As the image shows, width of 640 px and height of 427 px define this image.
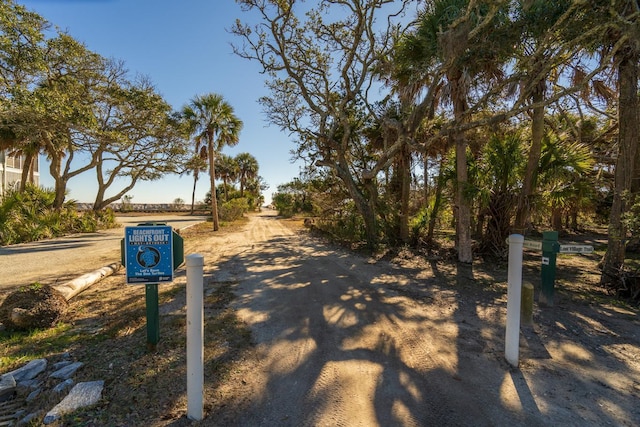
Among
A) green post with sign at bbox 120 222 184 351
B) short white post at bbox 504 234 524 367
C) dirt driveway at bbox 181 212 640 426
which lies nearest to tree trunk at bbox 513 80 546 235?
dirt driveway at bbox 181 212 640 426

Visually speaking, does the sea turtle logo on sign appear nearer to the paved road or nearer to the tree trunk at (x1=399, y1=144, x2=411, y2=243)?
the paved road

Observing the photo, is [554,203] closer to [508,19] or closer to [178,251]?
[508,19]

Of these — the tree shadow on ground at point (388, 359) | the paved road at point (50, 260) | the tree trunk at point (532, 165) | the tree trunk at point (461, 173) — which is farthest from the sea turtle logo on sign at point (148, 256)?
the tree trunk at point (532, 165)

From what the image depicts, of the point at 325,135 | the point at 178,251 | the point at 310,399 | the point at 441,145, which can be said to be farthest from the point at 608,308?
the point at 325,135

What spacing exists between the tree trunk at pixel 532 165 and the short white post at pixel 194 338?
870 centimetres

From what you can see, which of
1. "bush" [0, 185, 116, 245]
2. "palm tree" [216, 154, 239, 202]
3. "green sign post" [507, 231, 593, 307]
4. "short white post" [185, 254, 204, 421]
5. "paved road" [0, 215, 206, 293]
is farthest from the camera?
"palm tree" [216, 154, 239, 202]

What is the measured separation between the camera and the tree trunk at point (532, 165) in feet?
26.1

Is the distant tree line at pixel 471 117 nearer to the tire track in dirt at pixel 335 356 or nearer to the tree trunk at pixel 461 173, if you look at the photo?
the tree trunk at pixel 461 173

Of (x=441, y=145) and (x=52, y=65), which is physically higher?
(x=52, y=65)

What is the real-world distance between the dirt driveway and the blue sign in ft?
4.07

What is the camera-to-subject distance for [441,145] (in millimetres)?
12125

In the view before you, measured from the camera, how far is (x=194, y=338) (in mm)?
2322

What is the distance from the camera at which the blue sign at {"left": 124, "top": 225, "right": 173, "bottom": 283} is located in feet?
9.63

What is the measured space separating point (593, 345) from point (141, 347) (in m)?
5.37
